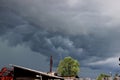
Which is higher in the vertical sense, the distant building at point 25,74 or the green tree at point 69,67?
the green tree at point 69,67

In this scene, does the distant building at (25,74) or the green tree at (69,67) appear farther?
the green tree at (69,67)

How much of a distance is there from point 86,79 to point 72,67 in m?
33.2

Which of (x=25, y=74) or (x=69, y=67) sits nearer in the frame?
(x=25, y=74)

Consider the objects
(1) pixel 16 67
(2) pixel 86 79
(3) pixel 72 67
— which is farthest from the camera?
(3) pixel 72 67

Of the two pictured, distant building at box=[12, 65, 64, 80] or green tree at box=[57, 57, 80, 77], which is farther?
green tree at box=[57, 57, 80, 77]

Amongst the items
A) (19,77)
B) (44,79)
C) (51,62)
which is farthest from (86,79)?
(19,77)

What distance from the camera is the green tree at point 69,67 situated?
99.8 m

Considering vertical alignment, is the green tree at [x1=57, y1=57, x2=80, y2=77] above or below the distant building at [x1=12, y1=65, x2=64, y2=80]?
above

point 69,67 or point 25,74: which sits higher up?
point 69,67

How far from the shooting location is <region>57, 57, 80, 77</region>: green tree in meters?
99.8

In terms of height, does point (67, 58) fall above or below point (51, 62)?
above

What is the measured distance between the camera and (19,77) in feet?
128

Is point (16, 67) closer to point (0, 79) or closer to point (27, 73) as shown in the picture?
point (27, 73)

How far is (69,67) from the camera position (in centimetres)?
10162
